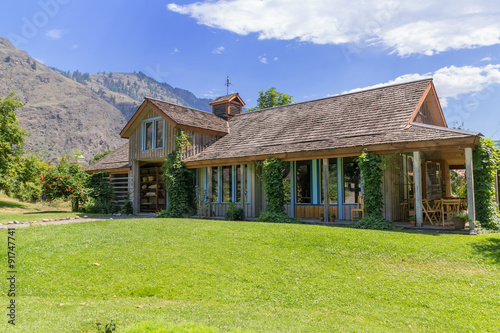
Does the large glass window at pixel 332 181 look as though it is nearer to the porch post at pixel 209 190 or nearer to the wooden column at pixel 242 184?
the wooden column at pixel 242 184

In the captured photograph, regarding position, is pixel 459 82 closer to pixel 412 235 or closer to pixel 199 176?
pixel 412 235

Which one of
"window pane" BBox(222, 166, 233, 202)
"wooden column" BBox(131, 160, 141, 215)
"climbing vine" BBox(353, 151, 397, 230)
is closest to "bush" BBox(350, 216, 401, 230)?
"climbing vine" BBox(353, 151, 397, 230)

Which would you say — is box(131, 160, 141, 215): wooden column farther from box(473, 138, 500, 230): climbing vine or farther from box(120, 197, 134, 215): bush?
box(473, 138, 500, 230): climbing vine

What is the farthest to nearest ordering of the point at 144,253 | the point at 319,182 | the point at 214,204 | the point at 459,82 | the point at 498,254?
the point at 459,82, the point at 214,204, the point at 319,182, the point at 144,253, the point at 498,254

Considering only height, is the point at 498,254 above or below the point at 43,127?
below

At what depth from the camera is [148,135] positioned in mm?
18656

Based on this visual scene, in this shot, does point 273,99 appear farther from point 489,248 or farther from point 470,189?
point 489,248

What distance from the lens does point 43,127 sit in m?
104

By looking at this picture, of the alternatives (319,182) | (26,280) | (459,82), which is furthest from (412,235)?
(459,82)

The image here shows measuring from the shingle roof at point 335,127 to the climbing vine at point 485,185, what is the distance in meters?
1.28

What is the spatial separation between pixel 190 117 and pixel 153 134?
2172 mm

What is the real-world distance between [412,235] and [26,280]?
8.91 m

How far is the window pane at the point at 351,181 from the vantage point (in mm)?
13070

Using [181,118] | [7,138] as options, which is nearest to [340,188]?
[181,118]
